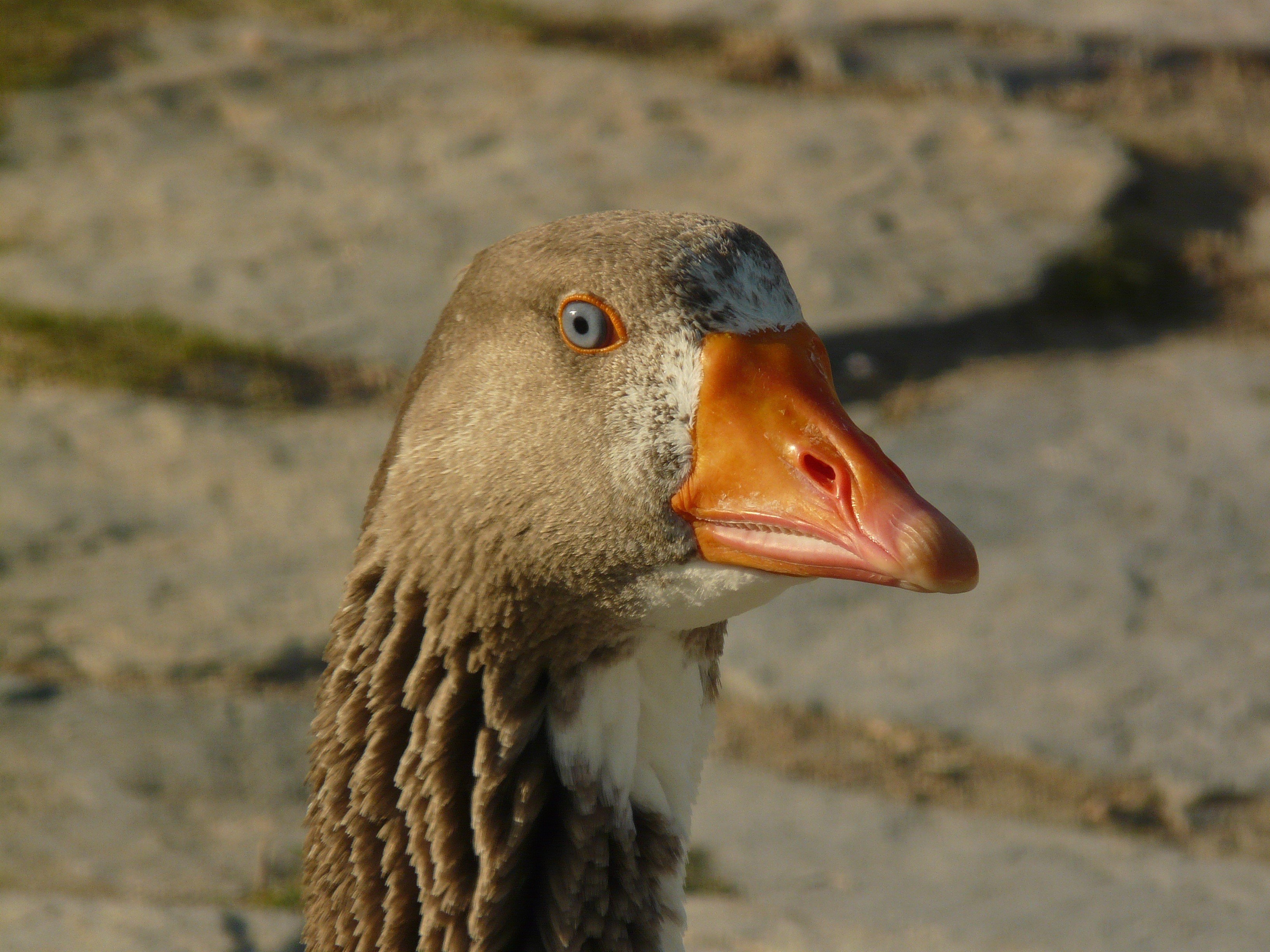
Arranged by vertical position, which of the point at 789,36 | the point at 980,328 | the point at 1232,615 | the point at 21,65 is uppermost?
the point at 789,36

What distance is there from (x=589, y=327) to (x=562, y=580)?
35cm

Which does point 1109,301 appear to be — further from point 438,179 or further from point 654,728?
point 654,728

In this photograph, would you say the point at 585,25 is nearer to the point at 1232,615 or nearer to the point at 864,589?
the point at 864,589

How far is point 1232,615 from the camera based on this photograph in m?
3.33

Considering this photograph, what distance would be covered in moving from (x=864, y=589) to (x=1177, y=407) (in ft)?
3.45

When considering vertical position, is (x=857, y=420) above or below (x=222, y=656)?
above

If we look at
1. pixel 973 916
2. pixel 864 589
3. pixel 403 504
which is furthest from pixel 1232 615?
pixel 403 504

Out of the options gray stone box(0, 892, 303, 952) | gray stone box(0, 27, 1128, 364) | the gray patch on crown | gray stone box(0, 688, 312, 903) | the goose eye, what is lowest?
gray stone box(0, 892, 303, 952)

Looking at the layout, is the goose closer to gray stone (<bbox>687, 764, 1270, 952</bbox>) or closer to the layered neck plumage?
the layered neck plumage

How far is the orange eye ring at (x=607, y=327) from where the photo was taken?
7.04ft

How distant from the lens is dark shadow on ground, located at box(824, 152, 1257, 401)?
404 centimetres

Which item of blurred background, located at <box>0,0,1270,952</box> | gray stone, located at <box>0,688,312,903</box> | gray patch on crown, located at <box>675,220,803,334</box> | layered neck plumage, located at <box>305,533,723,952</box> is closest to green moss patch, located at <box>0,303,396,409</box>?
blurred background, located at <box>0,0,1270,952</box>

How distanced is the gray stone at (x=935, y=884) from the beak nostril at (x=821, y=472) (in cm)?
102

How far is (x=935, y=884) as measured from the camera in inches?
110
